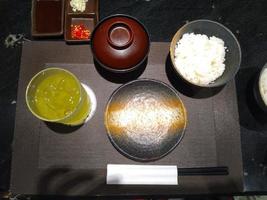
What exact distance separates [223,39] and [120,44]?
0.46 m

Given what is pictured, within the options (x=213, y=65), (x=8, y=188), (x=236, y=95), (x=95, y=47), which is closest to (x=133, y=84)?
(x=95, y=47)

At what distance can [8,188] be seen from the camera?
148 centimetres

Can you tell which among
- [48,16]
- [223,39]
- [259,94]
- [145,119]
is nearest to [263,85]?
[259,94]

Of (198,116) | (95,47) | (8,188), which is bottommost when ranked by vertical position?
(8,188)

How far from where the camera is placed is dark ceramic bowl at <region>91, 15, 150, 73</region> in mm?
1365

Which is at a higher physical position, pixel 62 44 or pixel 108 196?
pixel 62 44

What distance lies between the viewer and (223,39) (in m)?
1.52

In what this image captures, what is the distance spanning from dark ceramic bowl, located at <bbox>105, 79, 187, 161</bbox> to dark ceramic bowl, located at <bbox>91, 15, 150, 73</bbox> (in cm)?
12

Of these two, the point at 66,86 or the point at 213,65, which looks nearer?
the point at 66,86

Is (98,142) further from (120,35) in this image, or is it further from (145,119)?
(120,35)

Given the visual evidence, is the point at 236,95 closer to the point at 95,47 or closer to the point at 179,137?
the point at 179,137

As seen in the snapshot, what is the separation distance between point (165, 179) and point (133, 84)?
0.41 metres

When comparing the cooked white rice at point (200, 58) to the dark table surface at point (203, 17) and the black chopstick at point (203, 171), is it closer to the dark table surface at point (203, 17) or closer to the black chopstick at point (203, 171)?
the dark table surface at point (203, 17)

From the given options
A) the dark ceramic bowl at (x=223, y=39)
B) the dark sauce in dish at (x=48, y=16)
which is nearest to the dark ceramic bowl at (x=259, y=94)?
the dark ceramic bowl at (x=223, y=39)
